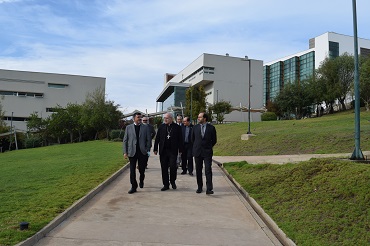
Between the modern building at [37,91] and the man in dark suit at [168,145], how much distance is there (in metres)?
69.7

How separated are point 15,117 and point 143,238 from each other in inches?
3094

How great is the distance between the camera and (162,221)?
5.92 metres

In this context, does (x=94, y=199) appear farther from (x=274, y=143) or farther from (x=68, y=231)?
(x=274, y=143)

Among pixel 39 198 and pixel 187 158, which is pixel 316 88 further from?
pixel 39 198

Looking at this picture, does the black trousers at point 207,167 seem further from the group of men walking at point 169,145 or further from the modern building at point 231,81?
the modern building at point 231,81

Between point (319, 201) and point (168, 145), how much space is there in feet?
12.3

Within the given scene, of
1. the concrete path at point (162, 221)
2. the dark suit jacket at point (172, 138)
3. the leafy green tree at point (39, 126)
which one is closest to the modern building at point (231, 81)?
the leafy green tree at point (39, 126)

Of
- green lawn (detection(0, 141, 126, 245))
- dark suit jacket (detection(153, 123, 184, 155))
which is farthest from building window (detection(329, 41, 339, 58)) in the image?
dark suit jacket (detection(153, 123, 184, 155))

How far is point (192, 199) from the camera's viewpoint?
7.80 metres

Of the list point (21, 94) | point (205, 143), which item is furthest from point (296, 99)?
point (21, 94)

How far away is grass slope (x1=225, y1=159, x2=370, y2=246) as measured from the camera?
16.1ft

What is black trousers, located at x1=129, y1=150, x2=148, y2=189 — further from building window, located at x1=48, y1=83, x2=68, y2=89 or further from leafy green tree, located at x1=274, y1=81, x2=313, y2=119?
building window, located at x1=48, y1=83, x2=68, y2=89

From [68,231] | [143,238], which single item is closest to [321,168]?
[143,238]

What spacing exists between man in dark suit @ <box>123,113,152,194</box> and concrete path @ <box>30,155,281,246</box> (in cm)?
57
